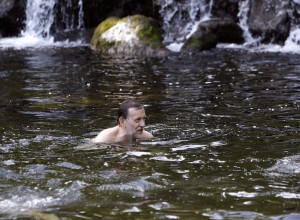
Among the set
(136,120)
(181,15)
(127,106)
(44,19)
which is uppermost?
(181,15)

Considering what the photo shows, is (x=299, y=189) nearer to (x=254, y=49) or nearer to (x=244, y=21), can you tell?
(x=254, y=49)

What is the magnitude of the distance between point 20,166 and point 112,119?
3921 millimetres

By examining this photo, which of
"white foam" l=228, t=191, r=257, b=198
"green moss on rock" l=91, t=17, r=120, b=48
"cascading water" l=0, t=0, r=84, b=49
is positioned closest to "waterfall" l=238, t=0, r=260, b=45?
"green moss on rock" l=91, t=17, r=120, b=48

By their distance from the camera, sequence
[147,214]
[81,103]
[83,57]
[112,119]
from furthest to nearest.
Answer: [83,57]
[81,103]
[112,119]
[147,214]

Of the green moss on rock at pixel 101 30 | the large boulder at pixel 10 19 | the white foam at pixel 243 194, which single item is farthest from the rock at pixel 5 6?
the white foam at pixel 243 194

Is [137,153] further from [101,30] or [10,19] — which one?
[10,19]

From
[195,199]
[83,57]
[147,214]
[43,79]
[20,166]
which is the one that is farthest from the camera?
[83,57]

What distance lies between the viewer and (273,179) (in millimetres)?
8328

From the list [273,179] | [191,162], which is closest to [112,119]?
[191,162]

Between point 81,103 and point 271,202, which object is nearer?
point 271,202

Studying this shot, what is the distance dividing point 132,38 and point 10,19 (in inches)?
359

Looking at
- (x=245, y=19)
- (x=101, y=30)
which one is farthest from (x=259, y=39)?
(x=101, y=30)

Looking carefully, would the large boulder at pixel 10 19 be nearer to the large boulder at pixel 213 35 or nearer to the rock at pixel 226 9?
the rock at pixel 226 9

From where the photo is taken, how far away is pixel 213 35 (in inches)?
973
